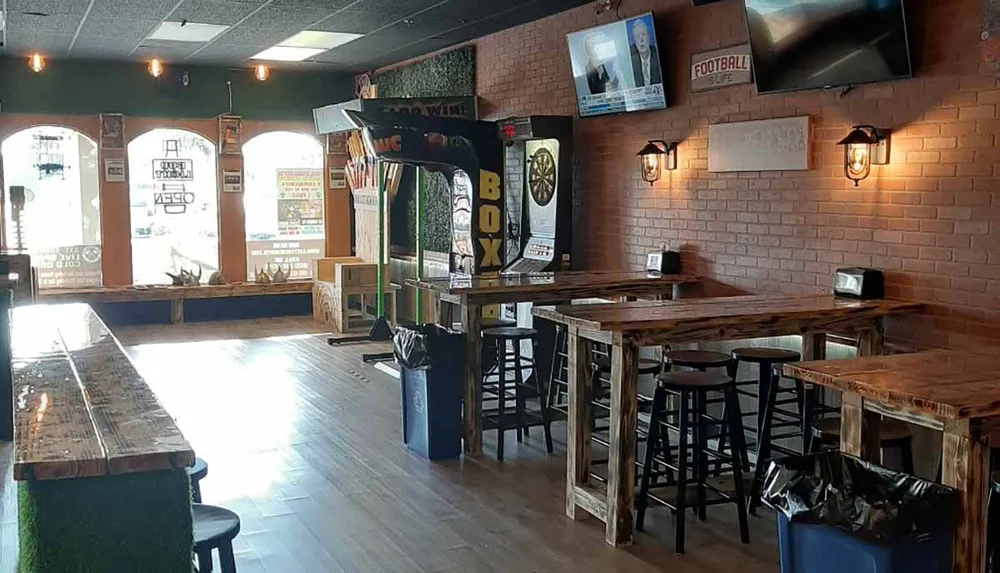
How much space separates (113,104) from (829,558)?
9.23 meters

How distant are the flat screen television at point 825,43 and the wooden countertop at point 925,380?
159 centimetres

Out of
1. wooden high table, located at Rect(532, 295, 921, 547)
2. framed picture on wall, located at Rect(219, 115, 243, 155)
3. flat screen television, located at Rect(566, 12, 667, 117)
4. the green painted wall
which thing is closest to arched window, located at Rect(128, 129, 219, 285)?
framed picture on wall, located at Rect(219, 115, 243, 155)

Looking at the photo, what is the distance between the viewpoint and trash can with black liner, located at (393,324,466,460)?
204 inches

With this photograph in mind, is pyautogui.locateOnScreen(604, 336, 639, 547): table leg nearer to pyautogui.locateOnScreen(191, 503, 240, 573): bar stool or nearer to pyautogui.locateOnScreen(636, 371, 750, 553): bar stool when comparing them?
pyautogui.locateOnScreen(636, 371, 750, 553): bar stool

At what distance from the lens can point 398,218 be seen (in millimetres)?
10023

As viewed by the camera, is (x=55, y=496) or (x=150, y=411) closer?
(x=55, y=496)

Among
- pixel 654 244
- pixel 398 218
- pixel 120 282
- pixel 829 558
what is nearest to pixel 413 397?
pixel 654 244

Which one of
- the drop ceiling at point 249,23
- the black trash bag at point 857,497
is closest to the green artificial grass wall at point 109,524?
the black trash bag at point 857,497

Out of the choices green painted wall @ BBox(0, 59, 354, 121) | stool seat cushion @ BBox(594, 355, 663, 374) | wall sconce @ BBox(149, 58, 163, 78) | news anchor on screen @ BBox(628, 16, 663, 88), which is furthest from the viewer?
wall sconce @ BBox(149, 58, 163, 78)

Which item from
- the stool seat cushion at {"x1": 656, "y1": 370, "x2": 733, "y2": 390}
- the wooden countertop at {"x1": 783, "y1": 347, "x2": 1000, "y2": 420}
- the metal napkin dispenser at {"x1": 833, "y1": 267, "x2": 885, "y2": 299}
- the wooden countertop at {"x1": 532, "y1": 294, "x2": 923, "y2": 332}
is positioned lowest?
the stool seat cushion at {"x1": 656, "y1": 370, "x2": 733, "y2": 390}

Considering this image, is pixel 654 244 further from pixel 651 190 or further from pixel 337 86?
pixel 337 86

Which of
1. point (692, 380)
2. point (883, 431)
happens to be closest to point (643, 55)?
point (692, 380)

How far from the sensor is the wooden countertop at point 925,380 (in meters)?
2.67

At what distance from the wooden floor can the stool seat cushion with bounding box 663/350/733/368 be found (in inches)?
27.0
